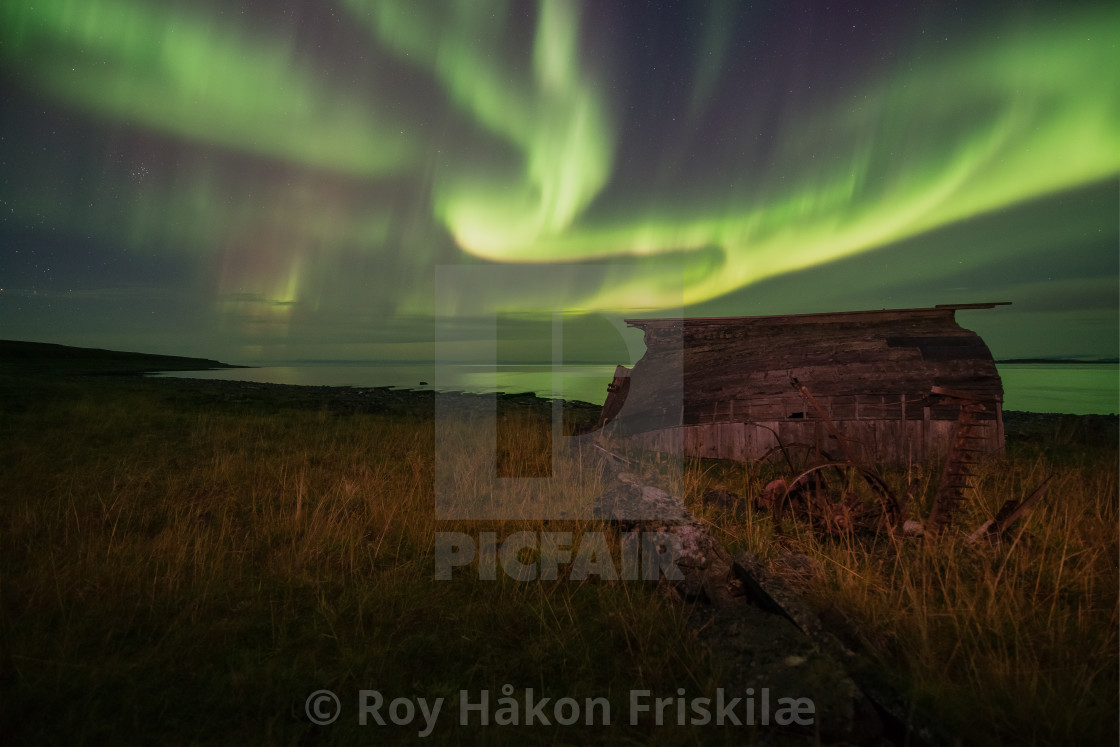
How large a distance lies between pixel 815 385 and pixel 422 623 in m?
11.9

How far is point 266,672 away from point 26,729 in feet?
3.70

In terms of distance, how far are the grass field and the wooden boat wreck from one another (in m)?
5.75

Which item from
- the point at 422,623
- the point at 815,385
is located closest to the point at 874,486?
the point at 422,623

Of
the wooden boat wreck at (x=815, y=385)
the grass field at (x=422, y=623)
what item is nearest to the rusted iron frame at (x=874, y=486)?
the grass field at (x=422, y=623)

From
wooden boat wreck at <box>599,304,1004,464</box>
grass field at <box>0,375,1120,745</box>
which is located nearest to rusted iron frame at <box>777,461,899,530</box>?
grass field at <box>0,375,1120,745</box>

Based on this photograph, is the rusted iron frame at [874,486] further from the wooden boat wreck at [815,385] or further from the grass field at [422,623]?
the wooden boat wreck at [815,385]

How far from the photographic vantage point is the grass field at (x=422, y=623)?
113 inches

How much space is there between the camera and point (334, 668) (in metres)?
3.43

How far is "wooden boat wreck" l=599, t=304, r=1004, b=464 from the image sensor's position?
12.4 m

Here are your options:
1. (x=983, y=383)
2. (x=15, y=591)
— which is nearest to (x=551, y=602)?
(x=15, y=591)

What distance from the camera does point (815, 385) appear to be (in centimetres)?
1306

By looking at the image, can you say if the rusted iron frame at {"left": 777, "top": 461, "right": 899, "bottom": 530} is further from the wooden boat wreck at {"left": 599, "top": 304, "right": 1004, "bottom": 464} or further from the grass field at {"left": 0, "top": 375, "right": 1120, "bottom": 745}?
the wooden boat wreck at {"left": 599, "top": 304, "right": 1004, "bottom": 464}

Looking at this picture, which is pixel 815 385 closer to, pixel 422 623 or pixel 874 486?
pixel 874 486

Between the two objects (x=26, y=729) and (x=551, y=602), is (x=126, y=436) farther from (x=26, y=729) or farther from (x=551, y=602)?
(x=551, y=602)
